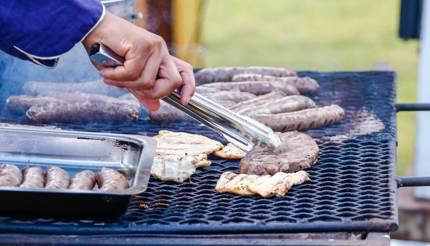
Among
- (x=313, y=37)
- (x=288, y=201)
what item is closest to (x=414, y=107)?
(x=288, y=201)

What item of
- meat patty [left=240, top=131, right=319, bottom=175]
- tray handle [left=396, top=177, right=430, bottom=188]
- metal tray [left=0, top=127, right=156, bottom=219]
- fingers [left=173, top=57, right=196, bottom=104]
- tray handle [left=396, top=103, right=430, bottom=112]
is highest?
fingers [left=173, top=57, right=196, bottom=104]

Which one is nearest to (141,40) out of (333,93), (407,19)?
(333,93)

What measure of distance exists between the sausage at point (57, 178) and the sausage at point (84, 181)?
0.03 metres

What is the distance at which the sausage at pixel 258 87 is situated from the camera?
14.6ft

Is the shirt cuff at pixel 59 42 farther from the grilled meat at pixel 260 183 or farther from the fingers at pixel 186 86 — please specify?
the grilled meat at pixel 260 183

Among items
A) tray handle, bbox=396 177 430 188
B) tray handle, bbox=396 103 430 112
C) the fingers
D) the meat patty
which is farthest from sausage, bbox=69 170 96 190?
tray handle, bbox=396 103 430 112

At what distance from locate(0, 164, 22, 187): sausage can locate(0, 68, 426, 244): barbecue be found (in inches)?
5.7

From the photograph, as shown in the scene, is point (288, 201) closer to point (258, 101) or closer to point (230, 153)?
point (230, 153)

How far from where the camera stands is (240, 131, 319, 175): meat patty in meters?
3.39

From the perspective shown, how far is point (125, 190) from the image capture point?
2.88 meters

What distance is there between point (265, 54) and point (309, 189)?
9464 mm

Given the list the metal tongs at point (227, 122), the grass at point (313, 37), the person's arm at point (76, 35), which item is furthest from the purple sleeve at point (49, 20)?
the grass at point (313, 37)

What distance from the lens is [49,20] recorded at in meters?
2.88

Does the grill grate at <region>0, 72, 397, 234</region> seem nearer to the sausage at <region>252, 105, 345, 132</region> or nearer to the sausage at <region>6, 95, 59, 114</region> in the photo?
the sausage at <region>252, 105, 345, 132</region>
